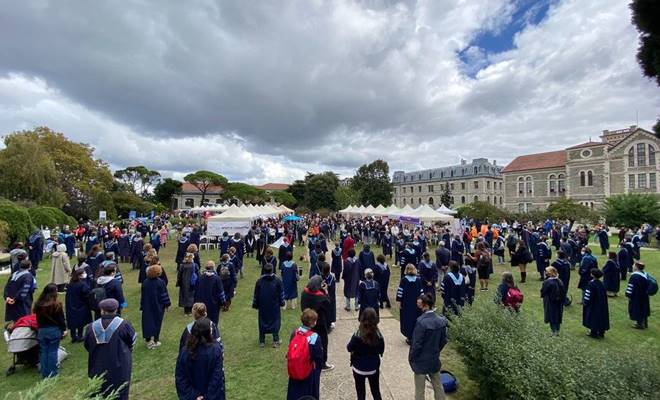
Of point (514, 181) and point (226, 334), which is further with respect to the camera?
point (514, 181)

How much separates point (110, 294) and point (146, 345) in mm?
1259

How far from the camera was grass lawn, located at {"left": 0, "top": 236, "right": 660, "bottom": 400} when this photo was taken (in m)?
4.89

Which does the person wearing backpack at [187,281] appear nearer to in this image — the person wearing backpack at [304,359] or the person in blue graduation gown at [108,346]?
the person in blue graduation gown at [108,346]

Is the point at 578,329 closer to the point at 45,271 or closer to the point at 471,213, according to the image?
the point at 45,271

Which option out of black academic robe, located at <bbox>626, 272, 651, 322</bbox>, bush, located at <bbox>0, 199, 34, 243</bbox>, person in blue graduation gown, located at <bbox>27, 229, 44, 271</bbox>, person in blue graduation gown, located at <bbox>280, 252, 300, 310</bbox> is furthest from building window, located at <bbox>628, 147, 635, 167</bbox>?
bush, located at <bbox>0, 199, 34, 243</bbox>

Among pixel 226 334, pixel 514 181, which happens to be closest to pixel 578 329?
pixel 226 334

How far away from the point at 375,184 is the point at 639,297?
55232mm

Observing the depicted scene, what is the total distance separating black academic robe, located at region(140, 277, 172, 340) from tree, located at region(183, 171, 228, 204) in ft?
237

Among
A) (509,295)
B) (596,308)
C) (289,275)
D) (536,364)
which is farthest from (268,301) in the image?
(596,308)

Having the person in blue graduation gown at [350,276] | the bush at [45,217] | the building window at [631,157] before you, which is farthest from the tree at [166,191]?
the building window at [631,157]

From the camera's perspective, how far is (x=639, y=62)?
386 cm

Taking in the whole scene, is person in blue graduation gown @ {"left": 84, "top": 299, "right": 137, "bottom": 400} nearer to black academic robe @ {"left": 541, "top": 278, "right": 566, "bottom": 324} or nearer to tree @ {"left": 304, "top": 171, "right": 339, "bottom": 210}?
black academic robe @ {"left": 541, "top": 278, "right": 566, "bottom": 324}

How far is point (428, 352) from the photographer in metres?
A: 4.16

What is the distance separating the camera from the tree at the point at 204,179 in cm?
7425
